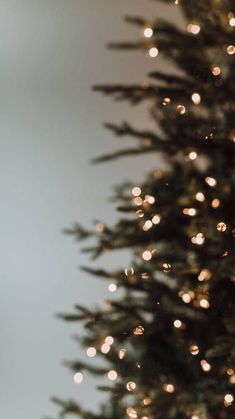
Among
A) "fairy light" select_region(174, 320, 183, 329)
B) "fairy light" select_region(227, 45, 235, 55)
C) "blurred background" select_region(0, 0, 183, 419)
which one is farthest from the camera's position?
"blurred background" select_region(0, 0, 183, 419)

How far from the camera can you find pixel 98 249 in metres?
1.29

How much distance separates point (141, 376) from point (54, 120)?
1030mm

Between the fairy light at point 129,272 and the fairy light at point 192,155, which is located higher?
the fairy light at point 192,155

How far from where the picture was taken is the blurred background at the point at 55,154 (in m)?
1.95

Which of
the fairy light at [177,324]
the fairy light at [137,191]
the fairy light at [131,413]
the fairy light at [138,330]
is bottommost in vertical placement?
the fairy light at [131,413]

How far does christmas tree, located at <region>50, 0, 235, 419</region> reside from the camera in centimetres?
115

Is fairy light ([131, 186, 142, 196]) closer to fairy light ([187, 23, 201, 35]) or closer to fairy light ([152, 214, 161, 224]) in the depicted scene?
fairy light ([152, 214, 161, 224])

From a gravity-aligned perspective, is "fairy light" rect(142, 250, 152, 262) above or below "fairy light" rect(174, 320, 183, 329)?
above

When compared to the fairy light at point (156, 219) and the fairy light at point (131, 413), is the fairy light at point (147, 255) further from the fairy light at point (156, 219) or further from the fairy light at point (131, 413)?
the fairy light at point (131, 413)

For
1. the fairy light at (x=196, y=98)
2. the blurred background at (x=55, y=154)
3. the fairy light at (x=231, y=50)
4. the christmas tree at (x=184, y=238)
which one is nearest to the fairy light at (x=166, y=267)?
the christmas tree at (x=184, y=238)

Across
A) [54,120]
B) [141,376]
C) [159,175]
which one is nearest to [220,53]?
[159,175]

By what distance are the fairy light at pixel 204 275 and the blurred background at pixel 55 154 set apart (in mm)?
789

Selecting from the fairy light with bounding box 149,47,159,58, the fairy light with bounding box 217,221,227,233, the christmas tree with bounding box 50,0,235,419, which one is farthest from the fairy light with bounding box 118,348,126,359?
the fairy light with bounding box 149,47,159,58

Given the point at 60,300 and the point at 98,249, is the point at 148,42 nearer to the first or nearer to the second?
the point at 98,249
